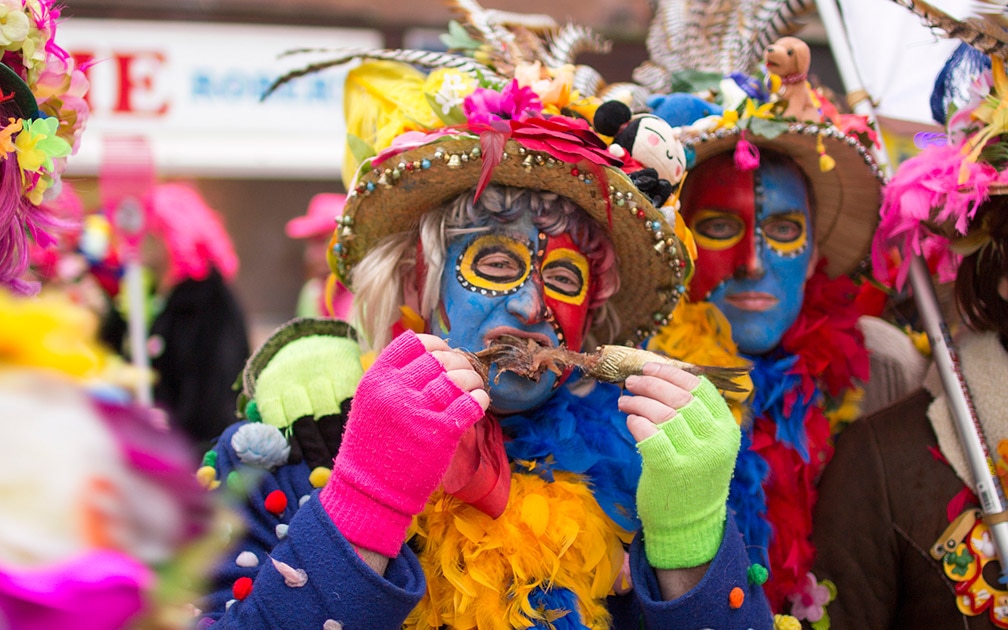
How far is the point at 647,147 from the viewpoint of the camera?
86.0 inches

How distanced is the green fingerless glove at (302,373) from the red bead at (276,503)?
0.59ft

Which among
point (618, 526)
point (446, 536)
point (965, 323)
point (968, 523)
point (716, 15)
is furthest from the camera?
point (716, 15)

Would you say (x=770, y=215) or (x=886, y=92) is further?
(x=886, y=92)

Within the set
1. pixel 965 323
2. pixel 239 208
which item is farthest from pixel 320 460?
pixel 239 208

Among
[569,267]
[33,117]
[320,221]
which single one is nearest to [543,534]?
[569,267]

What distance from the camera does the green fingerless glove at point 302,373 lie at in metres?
2.11

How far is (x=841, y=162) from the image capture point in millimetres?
2711

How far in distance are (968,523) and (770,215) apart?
3.11 feet

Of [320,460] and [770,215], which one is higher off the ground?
[770,215]

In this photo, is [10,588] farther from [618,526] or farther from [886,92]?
[886,92]

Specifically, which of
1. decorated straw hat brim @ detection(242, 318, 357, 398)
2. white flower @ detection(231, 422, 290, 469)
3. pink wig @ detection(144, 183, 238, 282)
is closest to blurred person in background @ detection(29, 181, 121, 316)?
pink wig @ detection(144, 183, 238, 282)

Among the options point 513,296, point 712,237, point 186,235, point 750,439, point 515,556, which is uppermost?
point 513,296

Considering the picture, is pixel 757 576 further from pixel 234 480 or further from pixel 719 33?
pixel 719 33

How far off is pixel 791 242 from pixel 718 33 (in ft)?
2.42
